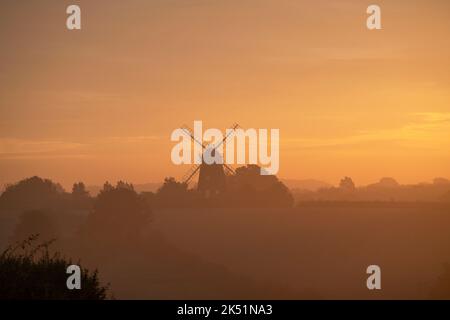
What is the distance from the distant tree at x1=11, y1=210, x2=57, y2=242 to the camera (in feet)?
228

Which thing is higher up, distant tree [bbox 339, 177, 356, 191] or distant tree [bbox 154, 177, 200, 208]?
distant tree [bbox 339, 177, 356, 191]

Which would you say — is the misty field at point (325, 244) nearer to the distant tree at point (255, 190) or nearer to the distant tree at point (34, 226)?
the distant tree at point (255, 190)

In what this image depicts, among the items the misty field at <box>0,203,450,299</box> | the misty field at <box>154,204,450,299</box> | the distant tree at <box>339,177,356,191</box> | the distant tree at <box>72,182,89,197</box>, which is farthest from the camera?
the distant tree at <box>339,177,356,191</box>

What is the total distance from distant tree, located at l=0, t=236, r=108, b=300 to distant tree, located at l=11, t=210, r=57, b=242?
55.6 m

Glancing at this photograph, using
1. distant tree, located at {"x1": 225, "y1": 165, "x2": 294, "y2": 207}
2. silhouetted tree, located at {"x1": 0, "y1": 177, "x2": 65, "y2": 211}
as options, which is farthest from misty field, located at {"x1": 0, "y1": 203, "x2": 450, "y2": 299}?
silhouetted tree, located at {"x1": 0, "y1": 177, "x2": 65, "y2": 211}

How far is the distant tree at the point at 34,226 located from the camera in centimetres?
6956

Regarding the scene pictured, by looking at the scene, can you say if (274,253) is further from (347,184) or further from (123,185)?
(347,184)

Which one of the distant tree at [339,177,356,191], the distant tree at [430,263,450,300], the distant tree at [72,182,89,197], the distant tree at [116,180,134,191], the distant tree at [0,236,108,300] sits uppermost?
the distant tree at [339,177,356,191]

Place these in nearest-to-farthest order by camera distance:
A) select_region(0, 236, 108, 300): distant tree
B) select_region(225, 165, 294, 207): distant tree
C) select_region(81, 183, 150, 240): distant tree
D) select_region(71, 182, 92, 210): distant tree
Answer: select_region(0, 236, 108, 300): distant tree < select_region(81, 183, 150, 240): distant tree < select_region(225, 165, 294, 207): distant tree < select_region(71, 182, 92, 210): distant tree

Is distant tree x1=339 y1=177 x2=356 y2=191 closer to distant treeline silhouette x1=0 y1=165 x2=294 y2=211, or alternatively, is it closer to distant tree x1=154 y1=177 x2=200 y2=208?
distant treeline silhouette x1=0 y1=165 x2=294 y2=211

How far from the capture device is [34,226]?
69.9 m

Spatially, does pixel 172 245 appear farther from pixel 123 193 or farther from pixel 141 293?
pixel 141 293

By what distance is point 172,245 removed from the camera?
77062mm

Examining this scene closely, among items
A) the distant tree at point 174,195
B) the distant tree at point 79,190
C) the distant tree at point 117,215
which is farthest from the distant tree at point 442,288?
the distant tree at point 79,190
